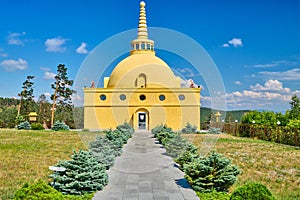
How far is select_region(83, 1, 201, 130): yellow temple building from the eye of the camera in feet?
85.9

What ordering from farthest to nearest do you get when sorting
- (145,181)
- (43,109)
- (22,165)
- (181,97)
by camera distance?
(43,109) < (181,97) < (22,165) < (145,181)

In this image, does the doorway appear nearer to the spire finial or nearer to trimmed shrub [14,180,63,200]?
the spire finial

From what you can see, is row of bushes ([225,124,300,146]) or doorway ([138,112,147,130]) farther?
doorway ([138,112,147,130])

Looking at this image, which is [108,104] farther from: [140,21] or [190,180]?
[190,180]

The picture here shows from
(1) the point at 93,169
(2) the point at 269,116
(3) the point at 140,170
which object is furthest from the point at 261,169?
(2) the point at 269,116

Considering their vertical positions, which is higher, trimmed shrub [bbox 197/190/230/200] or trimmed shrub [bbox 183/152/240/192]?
trimmed shrub [bbox 183/152/240/192]

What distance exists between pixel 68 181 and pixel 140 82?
2094 cm

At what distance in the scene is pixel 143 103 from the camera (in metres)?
26.2

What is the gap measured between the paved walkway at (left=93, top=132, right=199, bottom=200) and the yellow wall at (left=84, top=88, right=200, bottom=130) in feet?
51.8

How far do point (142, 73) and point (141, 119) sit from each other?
3.76m

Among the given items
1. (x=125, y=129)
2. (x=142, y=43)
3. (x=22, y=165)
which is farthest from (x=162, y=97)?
(x=22, y=165)

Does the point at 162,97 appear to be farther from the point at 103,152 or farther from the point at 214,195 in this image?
the point at 214,195

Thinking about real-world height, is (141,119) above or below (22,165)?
above

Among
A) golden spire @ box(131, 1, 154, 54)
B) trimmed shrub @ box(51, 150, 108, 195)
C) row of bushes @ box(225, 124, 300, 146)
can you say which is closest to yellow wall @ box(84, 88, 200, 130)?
row of bushes @ box(225, 124, 300, 146)
